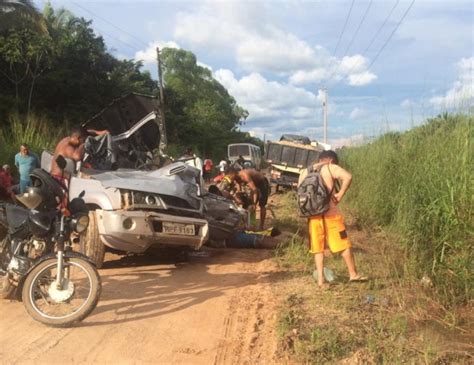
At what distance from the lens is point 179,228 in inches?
259

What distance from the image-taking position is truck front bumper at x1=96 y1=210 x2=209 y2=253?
621 centimetres

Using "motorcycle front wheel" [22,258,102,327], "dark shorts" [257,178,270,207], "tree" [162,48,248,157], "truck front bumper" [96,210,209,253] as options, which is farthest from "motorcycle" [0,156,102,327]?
"tree" [162,48,248,157]

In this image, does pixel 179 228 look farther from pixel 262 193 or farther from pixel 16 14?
pixel 16 14

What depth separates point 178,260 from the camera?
7.82m

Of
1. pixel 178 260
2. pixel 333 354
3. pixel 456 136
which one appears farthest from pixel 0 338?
pixel 456 136

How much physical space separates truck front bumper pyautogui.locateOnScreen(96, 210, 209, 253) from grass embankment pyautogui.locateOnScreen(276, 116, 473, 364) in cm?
162

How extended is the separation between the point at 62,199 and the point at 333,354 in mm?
2823

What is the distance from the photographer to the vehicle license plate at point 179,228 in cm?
646

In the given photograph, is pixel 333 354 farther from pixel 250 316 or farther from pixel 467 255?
pixel 467 255

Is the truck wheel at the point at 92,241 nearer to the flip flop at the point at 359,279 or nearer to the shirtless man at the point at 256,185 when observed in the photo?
the flip flop at the point at 359,279

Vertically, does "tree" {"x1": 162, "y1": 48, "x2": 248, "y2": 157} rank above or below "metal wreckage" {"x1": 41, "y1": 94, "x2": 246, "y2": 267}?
above

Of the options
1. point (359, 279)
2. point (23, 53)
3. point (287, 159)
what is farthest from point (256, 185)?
point (23, 53)

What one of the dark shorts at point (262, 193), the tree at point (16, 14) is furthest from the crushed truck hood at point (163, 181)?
the tree at point (16, 14)

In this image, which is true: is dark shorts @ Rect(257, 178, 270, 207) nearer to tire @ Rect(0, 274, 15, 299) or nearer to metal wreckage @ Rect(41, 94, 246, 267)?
metal wreckage @ Rect(41, 94, 246, 267)
